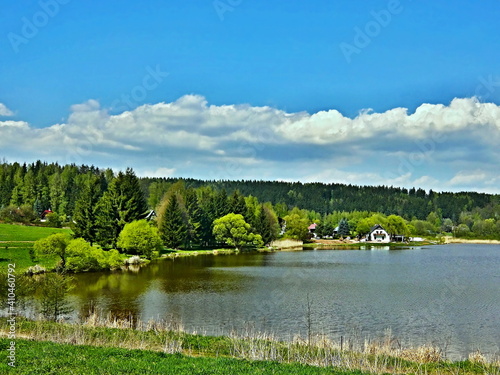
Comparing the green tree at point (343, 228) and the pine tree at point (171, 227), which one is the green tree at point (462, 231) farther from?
the pine tree at point (171, 227)

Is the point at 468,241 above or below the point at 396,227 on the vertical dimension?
below

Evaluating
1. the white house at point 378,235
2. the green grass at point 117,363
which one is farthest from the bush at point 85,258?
the white house at point 378,235

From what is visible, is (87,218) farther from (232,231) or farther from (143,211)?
(232,231)

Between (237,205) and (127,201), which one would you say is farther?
(237,205)

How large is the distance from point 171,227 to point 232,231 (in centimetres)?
1281

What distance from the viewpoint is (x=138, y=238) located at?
5728 centimetres

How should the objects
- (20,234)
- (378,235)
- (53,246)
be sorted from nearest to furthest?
(53,246), (20,234), (378,235)

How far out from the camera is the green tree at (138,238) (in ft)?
187

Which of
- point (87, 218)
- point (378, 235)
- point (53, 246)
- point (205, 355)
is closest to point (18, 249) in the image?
point (53, 246)

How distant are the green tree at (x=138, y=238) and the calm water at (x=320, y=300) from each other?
5.60 meters

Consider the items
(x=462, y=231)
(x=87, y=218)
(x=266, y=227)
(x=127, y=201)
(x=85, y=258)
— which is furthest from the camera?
(x=462, y=231)

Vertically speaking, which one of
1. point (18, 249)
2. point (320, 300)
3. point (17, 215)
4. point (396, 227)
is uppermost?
point (17, 215)

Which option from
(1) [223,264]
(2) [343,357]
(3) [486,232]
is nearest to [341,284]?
(1) [223,264]

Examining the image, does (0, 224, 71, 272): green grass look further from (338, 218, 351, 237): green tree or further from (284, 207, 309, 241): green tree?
(338, 218, 351, 237): green tree
